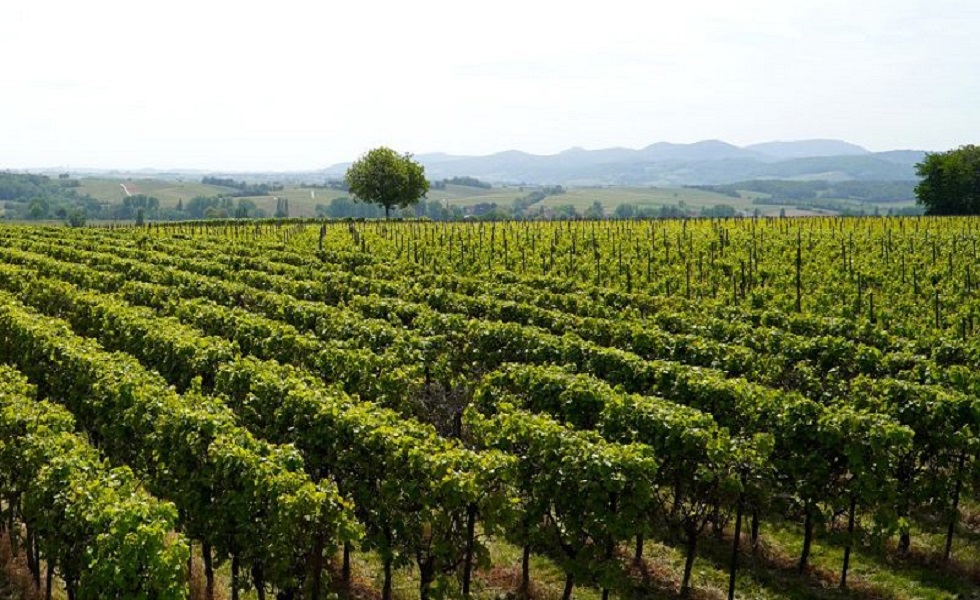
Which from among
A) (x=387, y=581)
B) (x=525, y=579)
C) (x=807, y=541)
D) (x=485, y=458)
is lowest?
(x=525, y=579)

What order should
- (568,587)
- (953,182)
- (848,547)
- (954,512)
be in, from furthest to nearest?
(953,182) < (954,512) < (848,547) < (568,587)

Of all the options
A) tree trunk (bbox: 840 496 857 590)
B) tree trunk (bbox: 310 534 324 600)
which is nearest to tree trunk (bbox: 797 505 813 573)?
tree trunk (bbox: 840 496 857 590)

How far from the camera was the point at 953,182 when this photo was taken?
7906 cm

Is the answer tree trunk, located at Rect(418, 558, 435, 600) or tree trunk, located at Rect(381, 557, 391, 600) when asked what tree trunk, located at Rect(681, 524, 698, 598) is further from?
tree trunk, located at Rect(381, 557, 391, 600)

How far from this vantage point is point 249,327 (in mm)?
19281

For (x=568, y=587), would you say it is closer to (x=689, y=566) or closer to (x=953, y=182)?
(x=689, y=566)

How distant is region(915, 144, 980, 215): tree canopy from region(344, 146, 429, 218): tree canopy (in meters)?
52.5

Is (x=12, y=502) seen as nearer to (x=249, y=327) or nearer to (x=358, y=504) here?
(x=358, y=504)

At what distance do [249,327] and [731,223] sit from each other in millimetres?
43755

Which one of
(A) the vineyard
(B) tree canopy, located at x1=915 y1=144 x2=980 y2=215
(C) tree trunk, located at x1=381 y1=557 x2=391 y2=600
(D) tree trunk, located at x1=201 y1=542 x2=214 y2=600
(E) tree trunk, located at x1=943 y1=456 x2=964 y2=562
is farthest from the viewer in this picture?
(B) tree canopy, located at x1=915 y1=144 x2=980 y2=215

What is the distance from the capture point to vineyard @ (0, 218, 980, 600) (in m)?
10.8

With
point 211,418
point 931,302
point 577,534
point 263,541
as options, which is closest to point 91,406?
point 211,418

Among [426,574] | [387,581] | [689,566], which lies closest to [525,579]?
[426,574]

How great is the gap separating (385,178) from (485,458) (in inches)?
2993
